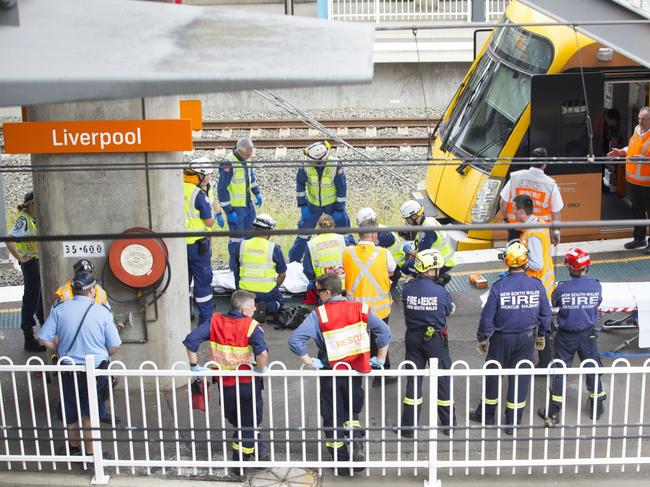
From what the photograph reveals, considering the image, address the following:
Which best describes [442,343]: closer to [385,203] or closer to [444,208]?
[444,208]

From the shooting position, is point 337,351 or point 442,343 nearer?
point 337,351

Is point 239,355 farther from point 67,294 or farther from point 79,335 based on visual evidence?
point 67,294

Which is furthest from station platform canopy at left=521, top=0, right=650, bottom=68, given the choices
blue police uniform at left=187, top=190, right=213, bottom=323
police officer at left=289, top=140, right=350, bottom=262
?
police officer at left=289, top=140, right=350, bottom=262

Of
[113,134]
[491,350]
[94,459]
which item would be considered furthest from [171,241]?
[491,350]

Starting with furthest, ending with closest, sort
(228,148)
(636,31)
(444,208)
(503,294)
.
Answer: (228,148)
(444,208)
(503,294)
(636,31)

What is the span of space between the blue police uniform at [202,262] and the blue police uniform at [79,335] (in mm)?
2412

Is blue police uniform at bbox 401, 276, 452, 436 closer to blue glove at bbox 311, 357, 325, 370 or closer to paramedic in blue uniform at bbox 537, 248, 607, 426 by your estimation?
blue glove at bbox 311, 357, 325, 370

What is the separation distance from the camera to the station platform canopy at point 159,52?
13.1 feet

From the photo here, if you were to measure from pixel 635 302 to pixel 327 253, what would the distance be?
116 inches

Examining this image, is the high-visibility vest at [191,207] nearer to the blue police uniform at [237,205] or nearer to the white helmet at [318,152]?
the blue police uniform at [237,205]

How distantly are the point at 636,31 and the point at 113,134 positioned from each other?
14.1 feet

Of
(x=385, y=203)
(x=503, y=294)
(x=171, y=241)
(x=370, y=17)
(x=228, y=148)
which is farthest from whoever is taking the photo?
(x=370, y=17)

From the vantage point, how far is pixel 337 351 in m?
7.72

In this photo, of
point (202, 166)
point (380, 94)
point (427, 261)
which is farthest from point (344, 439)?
point (380, 94)
